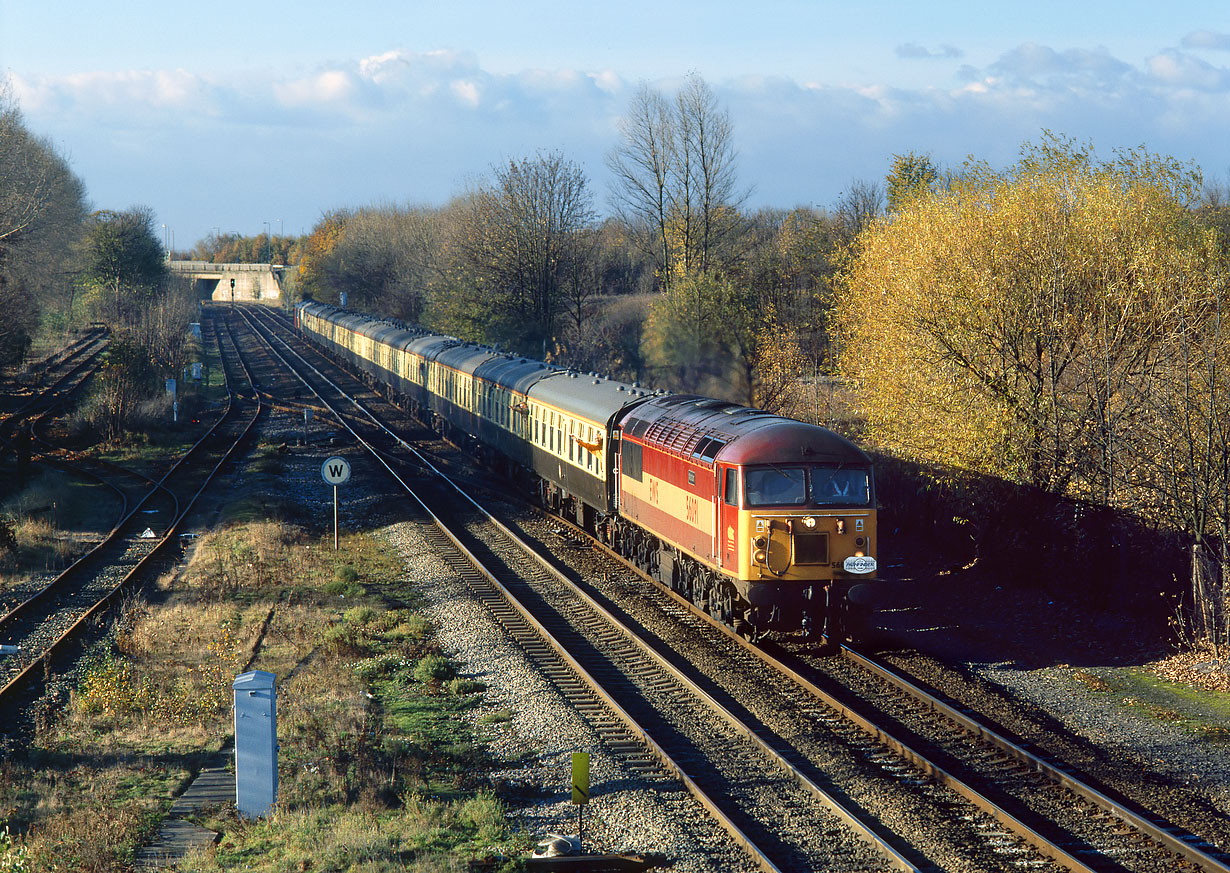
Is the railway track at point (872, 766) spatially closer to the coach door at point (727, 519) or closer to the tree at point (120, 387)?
the coach door at point (727, 519)

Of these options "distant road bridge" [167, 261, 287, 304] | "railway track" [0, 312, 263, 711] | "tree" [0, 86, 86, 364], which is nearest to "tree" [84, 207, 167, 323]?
"tree" [0, 86, 86, 364]

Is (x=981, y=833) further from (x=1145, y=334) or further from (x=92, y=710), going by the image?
(x=1145, y=334)

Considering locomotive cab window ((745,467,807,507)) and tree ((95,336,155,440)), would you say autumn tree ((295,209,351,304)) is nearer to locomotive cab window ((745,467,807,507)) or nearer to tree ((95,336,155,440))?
tree ((95,336,155,440))

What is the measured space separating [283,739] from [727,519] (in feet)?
23.2

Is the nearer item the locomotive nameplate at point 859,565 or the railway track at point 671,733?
the railway track at point 671,733

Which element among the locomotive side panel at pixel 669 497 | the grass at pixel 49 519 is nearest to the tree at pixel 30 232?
the grass at pixel 49 519

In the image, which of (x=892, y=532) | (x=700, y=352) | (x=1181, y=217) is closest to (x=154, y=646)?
(x=892, y=532)

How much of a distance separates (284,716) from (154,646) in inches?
187

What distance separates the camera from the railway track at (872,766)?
10.1 meters

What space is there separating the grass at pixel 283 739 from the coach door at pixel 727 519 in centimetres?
417

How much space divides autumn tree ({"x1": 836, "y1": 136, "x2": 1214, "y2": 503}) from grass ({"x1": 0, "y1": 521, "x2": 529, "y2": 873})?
11673 mm

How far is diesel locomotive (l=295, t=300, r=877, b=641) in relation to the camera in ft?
53.5

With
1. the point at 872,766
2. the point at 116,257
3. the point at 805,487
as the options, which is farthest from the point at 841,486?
the point at 116,257

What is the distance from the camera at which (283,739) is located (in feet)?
43.3
